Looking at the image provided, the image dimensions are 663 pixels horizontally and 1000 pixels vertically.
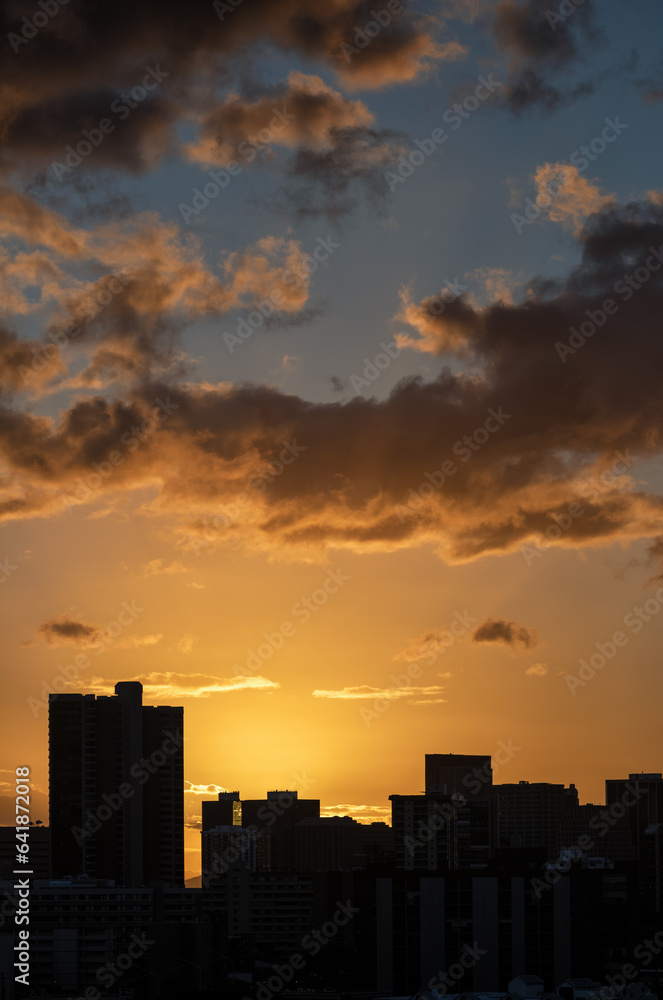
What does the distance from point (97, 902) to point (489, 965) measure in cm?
6969

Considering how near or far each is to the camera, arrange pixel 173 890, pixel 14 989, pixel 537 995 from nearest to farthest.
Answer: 1. pixel 537 995
2. pixel 14 989
3. pixel 173 890

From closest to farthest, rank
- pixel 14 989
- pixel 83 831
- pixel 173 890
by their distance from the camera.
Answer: pixel 14 989
pixel 173 890
pixel 83 831

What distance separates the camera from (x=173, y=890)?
531 feet

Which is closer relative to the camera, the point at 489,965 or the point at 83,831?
the point at 489,965

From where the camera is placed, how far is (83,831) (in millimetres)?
197875

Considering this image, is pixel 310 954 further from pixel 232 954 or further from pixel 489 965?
pixel 489 965

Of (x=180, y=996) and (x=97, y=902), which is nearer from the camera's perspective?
(x=180, y=996)

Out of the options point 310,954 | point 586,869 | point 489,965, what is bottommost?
point 310,954

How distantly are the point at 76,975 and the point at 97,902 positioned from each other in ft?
59.5

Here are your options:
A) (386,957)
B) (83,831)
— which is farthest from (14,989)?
(83,831)

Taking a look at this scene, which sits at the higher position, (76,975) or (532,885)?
(532,885)

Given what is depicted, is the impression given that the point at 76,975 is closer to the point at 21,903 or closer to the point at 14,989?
the point at 21,903

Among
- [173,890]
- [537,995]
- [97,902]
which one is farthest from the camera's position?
[173,890]

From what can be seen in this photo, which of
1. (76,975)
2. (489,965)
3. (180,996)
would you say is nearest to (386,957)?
(489,965)
